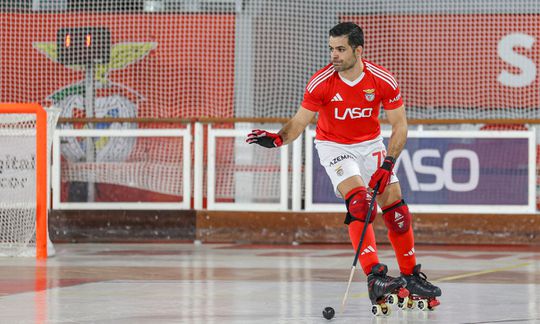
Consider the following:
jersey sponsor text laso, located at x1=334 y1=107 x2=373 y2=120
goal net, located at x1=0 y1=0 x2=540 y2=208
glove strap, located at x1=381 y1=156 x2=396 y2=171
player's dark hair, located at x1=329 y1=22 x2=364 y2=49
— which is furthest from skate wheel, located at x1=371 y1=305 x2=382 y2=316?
goal net, located at x1=0 y1=0 x2=540 y2=208

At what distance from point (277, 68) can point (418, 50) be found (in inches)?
90.7

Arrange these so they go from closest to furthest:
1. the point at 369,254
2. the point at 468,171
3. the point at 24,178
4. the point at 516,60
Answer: the point at 369,254 → the point at 24,178 → the point at 468,171 → the point at 516,60

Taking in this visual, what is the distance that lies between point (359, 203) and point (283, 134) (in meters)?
0.67

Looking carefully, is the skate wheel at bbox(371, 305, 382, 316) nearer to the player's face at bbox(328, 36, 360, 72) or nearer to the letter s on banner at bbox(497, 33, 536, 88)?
the player's face at bbox(328, 36, 360, 72)

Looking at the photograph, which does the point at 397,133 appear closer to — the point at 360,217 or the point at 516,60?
the point at 360,217

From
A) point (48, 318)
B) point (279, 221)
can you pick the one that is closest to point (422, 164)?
point (279, 221)

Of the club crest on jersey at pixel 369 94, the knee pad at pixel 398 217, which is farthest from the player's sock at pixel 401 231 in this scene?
the club crest on jersey at pixel 369 94

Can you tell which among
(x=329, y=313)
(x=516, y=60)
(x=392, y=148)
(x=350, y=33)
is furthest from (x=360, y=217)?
(x=516, y=60)

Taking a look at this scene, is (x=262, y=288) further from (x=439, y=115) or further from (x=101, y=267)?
(x=439, y=115)

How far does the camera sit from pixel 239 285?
9.45m

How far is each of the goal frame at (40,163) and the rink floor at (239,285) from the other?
325mm

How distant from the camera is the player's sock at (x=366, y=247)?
7.73 meters

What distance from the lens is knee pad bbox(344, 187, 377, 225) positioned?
781cm

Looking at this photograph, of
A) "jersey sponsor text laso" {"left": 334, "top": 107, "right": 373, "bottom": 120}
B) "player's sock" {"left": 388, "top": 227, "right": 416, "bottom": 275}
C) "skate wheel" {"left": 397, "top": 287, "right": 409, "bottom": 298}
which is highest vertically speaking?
"jersey sponsor text laso" {"left": 334, "top": 107, "right": 373, "bottom": 120}
